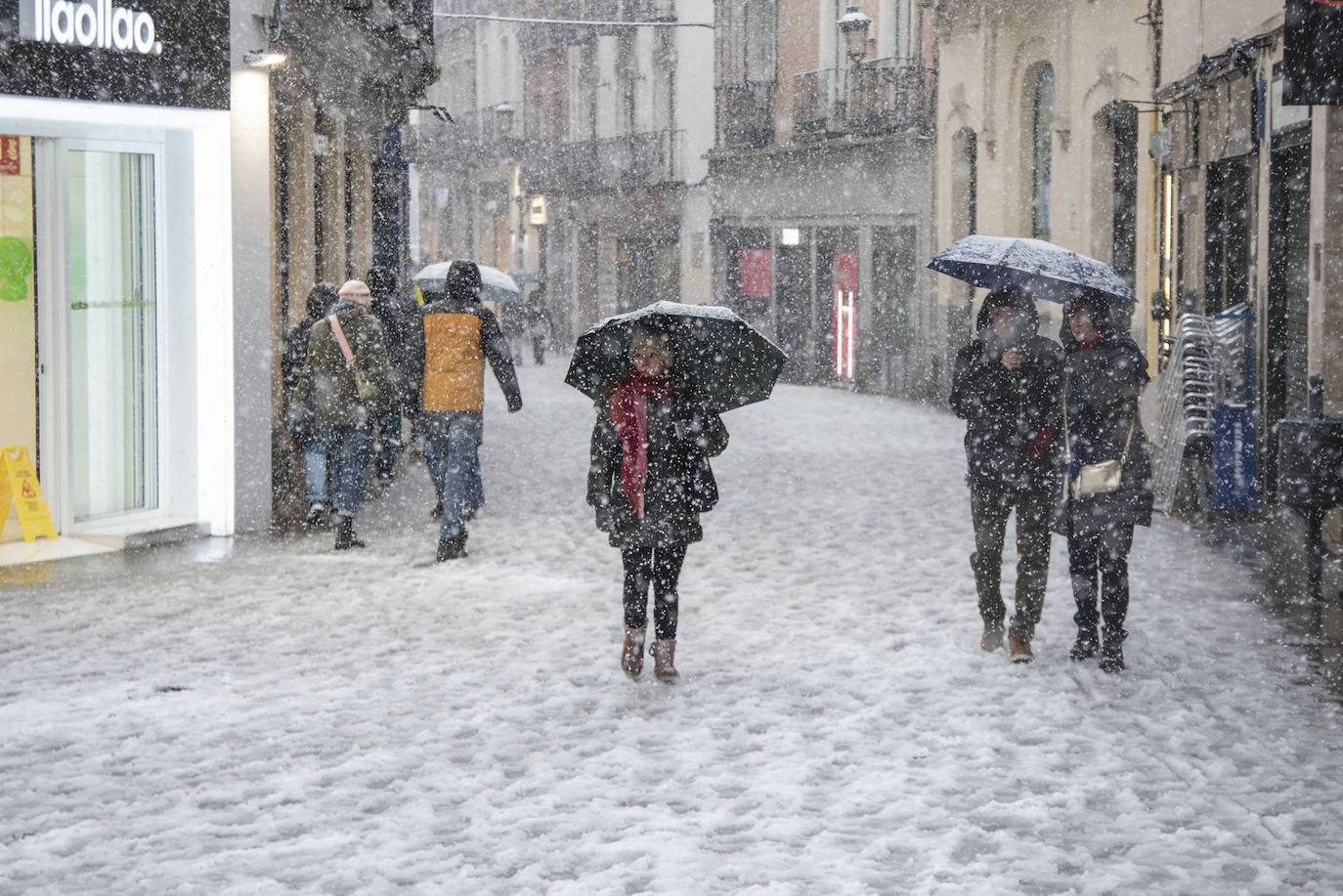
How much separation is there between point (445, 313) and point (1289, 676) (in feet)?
17.4

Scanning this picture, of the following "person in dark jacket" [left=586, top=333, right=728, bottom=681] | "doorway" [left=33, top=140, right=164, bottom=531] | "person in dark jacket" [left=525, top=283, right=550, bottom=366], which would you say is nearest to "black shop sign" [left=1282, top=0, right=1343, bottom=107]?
"person in dark jacket" [left=586, top=333, right=728, bottom=681]

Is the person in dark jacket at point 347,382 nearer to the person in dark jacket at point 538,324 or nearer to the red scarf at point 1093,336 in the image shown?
the red scarf at point 1093,336

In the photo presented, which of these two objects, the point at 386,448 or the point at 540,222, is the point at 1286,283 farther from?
the point at 540,222

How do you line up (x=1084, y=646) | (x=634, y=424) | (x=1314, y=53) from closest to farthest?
(x=634, y=424) → (x=1084, y=646) → (x=1314, y=53)

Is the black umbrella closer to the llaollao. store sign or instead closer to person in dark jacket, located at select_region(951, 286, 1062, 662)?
person in dark jacket, located at select_region(951, 286, 1062, 662)

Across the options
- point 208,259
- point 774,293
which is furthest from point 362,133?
point 774,293

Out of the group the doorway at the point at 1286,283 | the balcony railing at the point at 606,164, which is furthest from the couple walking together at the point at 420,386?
the balcony railing at the point at 606,164

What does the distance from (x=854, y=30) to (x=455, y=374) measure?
1758cm

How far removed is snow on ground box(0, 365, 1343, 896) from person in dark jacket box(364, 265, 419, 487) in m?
1.09

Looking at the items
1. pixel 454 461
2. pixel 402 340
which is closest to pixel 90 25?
pixel 454 461

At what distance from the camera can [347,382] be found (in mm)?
11062

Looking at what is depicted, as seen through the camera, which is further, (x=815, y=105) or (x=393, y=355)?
(x=815, y=105)

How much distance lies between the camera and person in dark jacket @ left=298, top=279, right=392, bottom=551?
11.0m

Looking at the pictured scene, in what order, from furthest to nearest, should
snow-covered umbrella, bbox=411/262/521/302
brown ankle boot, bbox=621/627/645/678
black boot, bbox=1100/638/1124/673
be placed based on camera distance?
snow-covered umbrella, bbox=411/262/521/302, black boot, bbox=1100/638/1124/673, brown ankle boot, bbox=621/627/645/678
